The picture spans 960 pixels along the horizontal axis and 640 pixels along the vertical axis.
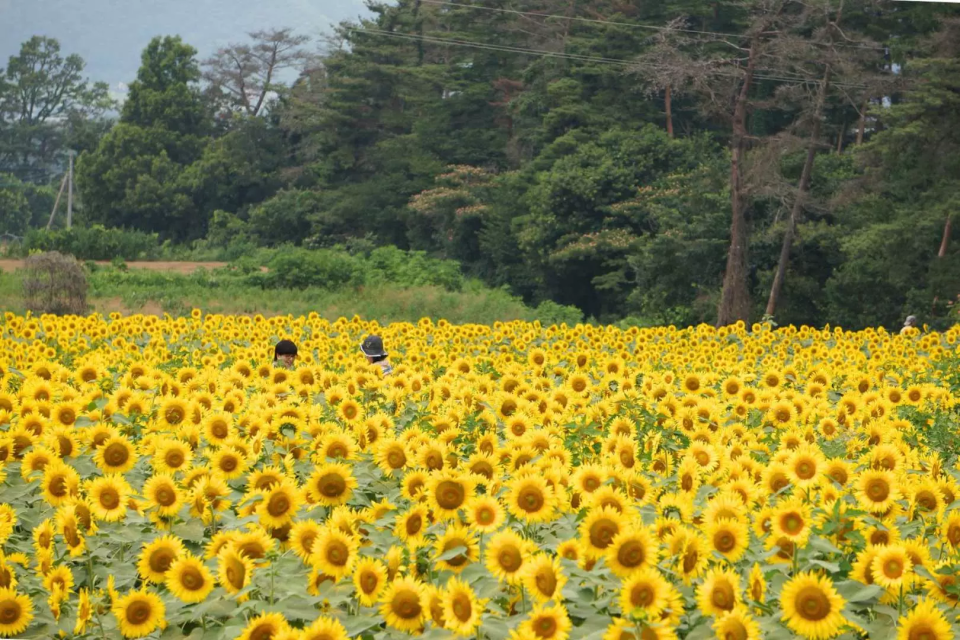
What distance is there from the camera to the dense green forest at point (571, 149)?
20688mm

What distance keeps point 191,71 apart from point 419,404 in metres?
34.0

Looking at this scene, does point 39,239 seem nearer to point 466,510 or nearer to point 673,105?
point 673,105

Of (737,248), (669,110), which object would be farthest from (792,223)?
(669,110)

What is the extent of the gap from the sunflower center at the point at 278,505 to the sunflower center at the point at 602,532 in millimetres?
766

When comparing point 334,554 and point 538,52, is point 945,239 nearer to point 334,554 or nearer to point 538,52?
point 538,52

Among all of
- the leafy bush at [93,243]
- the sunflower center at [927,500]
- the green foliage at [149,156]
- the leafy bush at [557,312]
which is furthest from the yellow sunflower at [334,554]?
the green foliage at [149,156]

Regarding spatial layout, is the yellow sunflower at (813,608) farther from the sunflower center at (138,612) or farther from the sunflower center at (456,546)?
the sunflower center at (138,612)

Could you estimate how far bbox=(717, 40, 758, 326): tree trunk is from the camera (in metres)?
22.4

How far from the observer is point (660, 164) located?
28.1 meters

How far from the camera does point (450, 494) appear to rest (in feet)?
9.02

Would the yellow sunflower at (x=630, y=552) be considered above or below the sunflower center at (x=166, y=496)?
above

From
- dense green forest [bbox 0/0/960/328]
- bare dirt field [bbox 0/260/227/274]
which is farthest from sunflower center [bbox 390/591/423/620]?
bare dirt field [bbox 0/260/227/274]

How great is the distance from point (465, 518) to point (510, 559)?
0.37m

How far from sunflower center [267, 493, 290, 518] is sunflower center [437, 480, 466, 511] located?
37 centimetres
